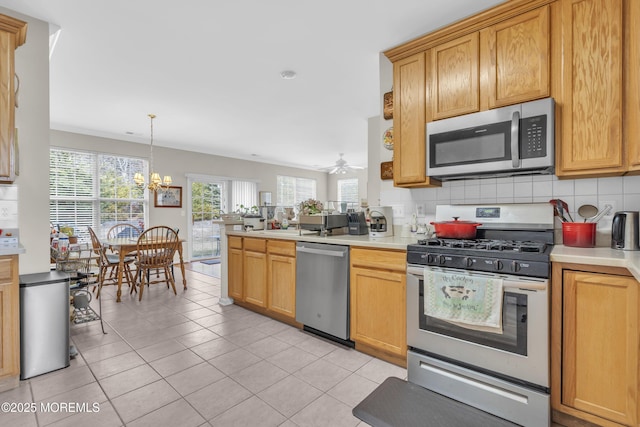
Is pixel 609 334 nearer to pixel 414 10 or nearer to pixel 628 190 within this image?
pixel 628 190

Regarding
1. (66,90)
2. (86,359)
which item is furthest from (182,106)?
(86,359)

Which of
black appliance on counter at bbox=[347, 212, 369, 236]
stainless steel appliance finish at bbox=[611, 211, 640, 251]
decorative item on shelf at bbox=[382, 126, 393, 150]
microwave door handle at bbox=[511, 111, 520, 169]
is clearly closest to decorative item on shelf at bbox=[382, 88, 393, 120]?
decorative item on shelf at bbox=[382, 126, 393, 150]

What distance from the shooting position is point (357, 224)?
2855 mm

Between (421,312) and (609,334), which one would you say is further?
(421,312)

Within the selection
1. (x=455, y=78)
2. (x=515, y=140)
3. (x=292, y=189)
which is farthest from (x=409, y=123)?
(x=292, y=189)

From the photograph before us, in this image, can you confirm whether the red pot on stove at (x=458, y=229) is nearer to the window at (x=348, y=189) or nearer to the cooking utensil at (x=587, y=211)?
the cooking utensil at (x=587, y=211)

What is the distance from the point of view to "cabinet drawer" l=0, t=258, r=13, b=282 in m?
1.90

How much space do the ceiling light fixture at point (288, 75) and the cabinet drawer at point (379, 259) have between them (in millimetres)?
2032

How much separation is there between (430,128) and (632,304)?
1545 mm

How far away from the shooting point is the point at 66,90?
373 cm

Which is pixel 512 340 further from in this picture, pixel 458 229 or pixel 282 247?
pixel 282 247

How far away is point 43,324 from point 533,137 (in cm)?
339

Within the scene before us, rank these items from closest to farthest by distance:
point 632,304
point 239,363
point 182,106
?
point 632,304 → point 239,363 → point 182,106

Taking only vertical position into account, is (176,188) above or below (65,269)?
above
